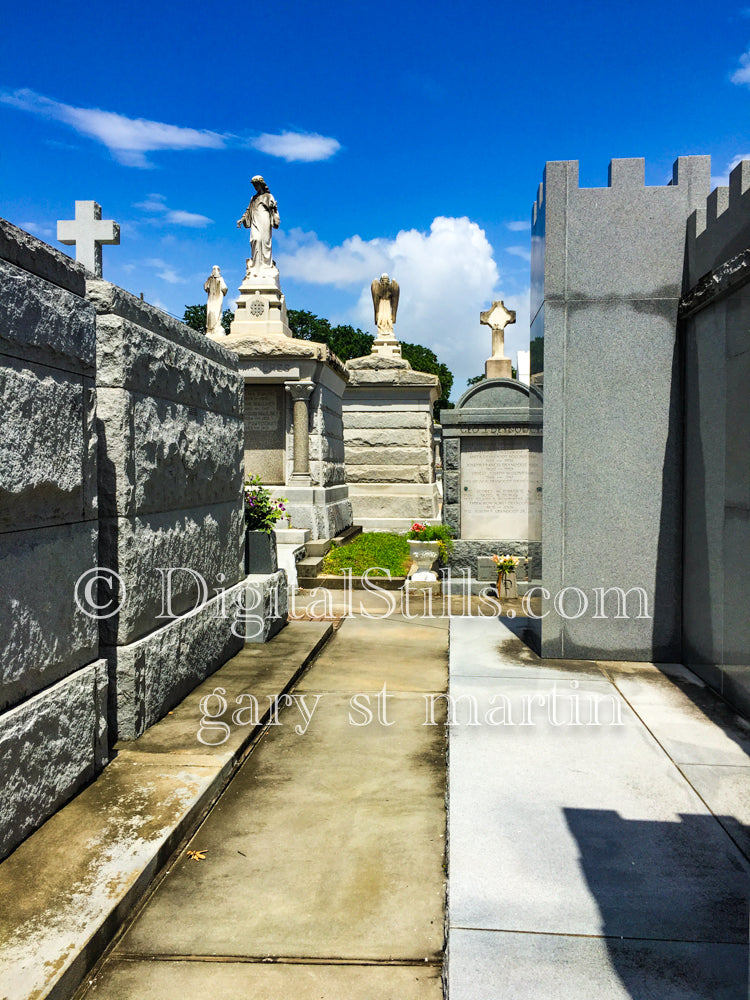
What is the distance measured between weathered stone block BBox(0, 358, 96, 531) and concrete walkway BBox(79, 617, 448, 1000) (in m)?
1.54

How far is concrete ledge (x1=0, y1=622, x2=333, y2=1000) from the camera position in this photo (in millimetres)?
2297

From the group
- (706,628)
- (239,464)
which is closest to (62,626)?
(239,464)

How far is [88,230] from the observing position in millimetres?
5297

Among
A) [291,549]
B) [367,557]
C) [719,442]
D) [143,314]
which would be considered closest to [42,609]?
[143,314]

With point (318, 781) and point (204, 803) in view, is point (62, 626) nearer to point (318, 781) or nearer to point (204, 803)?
point (204, 803)

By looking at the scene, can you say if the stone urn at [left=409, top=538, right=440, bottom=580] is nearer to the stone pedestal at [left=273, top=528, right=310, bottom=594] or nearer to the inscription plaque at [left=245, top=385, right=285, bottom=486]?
the stone pedestal at [left=273, top=528, right=310, bottom=594]

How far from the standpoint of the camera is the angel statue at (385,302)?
1714 cm

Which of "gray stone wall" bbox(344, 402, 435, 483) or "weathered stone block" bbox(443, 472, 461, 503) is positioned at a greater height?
"gray stone wall" bbox(344, 402, 435, 483)

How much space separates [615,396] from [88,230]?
3.86 meters

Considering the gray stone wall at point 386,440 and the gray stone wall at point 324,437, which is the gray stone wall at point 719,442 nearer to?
the gray stone wall at point 324,437

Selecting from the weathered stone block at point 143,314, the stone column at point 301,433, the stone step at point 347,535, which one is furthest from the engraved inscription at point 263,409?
the weathered stone block at point 143,314

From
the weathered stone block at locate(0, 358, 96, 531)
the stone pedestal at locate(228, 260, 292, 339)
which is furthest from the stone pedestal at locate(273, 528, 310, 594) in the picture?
the weathered stone block at locate(0, 358, 96, 531)

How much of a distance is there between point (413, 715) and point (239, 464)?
2.58 m

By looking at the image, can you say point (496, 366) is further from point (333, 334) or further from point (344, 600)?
point (333, 334)
